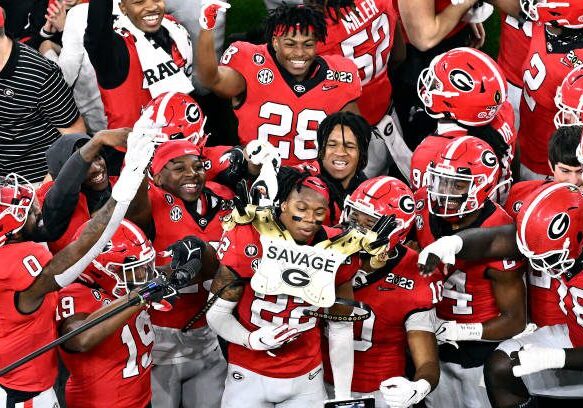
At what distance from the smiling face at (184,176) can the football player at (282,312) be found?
1.97 ft

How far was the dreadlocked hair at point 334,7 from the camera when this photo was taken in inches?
262

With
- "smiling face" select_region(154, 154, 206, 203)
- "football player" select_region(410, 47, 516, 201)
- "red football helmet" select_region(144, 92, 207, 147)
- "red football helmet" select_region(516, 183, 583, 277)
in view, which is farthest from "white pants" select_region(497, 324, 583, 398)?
"red football helmet" select_region(144, 92, 207, 147)

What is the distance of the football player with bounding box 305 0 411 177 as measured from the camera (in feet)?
22.0

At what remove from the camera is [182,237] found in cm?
583

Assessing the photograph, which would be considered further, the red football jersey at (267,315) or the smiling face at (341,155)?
the smiling face at (341,155)

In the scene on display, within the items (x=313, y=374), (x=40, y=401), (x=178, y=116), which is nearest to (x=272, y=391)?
(x=313, y=374)

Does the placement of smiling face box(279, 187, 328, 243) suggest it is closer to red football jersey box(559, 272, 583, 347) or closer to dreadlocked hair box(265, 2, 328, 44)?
red football jersey box(559, 272, 583, 347)

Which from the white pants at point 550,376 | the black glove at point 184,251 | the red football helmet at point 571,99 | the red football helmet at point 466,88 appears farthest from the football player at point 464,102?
the black glove at point 184,251

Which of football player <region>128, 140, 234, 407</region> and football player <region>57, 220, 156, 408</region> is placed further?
football player <region>128, 140, 234, 407</region>

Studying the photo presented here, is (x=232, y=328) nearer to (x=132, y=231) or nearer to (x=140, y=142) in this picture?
(x=132, y=231)

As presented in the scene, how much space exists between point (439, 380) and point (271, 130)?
1.50 m

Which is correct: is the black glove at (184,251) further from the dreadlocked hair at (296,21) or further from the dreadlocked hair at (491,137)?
the dreadlocked hair at (491,137)

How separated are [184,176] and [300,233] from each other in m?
0.85

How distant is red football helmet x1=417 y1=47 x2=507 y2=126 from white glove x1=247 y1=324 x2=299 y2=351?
5.07 feet
